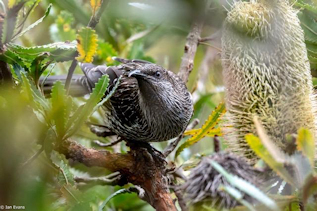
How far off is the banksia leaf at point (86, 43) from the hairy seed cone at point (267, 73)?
0.52 meters

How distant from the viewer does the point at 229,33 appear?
1.64 m

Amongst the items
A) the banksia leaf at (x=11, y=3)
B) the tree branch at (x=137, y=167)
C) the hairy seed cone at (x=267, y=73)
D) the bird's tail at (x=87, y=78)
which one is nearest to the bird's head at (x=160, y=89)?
the bird's tail at (x=87, y=78)

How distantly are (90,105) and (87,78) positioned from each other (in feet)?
2.98

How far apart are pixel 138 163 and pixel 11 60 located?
23.4 inches

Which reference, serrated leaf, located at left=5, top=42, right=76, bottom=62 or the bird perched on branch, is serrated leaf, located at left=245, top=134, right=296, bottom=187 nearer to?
serrated leaf, located at left=5, top=42, right=76, bottom=62

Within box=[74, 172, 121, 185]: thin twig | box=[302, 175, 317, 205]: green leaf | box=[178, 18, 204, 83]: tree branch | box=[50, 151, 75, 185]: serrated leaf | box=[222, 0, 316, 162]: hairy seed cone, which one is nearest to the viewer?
box=[302, 175, 317, 205]: green leaf

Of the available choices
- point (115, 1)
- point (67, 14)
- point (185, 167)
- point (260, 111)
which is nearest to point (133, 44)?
point (67, 14)

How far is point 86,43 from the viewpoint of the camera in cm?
132

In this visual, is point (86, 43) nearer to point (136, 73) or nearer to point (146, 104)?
point (136, 73)

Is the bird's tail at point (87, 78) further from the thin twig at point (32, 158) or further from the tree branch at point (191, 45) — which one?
the thin twig at point (32, 158)

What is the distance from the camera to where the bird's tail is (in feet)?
6.78

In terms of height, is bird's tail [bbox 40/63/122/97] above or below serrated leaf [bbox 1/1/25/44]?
below

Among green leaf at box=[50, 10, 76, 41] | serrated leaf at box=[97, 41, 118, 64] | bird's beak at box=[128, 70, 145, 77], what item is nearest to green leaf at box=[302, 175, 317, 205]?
bird's beak at box=[128, 70, 145, 77]

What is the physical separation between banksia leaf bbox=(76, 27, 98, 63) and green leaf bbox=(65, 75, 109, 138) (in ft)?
0.41
